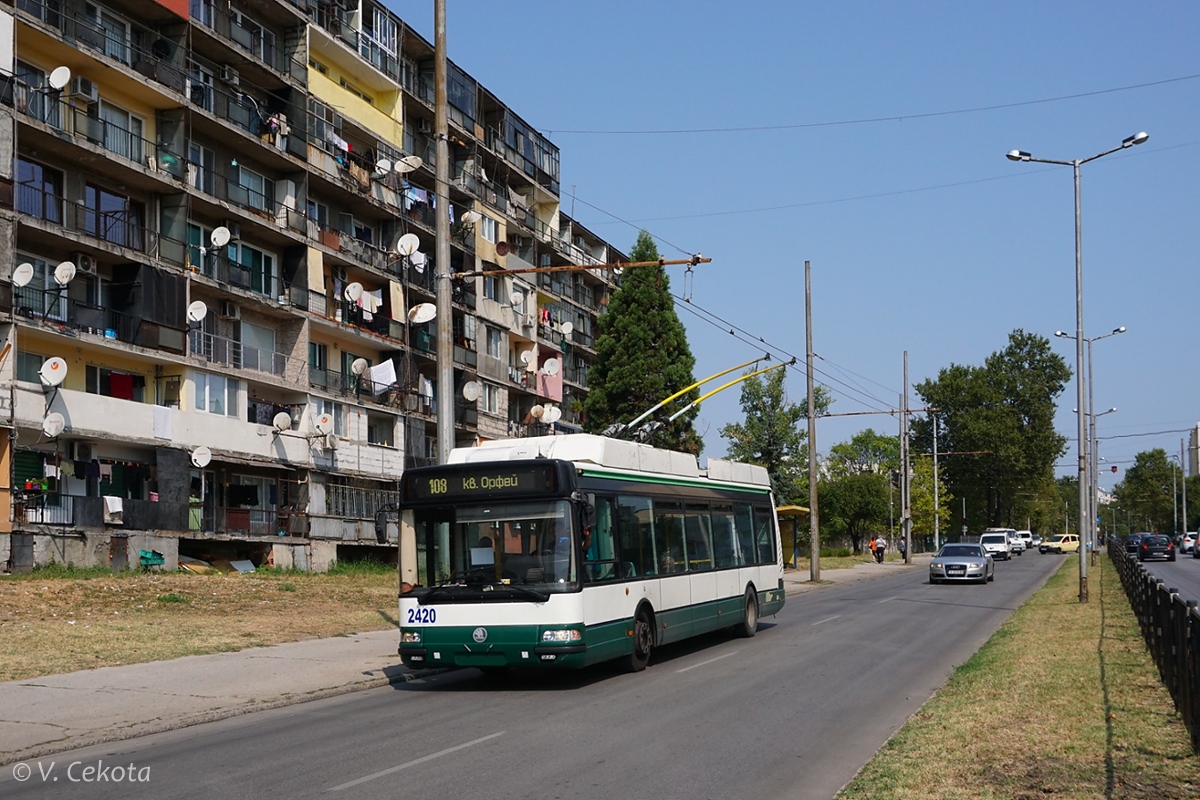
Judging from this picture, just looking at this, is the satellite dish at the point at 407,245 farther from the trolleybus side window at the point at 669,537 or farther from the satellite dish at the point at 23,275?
the trolleybus side window at the point at 669,537

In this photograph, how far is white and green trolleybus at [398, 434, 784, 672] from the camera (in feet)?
48.6

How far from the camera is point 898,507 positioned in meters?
115

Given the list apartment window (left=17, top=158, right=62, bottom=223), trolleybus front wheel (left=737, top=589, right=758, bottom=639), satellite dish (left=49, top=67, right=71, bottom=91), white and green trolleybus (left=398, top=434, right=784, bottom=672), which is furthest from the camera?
apartment window (left=17, top=158, right=62, bottom=223)

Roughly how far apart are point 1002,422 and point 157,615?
100768mm

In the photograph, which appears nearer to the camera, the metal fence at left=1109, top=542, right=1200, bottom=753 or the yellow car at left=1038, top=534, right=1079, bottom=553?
the metal fence at left=1109, top=542, right=1200, bottom=753

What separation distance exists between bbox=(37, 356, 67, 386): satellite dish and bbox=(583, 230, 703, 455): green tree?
30478 millimetres

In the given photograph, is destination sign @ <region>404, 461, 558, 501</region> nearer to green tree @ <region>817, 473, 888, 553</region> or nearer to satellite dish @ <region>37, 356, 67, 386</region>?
satellite dish @ <region>37, 356, 67, 386</region>

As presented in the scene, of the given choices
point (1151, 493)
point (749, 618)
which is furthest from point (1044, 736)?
point (1151, 493)

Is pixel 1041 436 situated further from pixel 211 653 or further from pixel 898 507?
pixel 211 653

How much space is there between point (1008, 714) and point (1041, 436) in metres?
110

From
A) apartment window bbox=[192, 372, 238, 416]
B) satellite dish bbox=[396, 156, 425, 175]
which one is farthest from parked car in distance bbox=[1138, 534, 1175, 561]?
apartment window bbox=[192, 372, 238, 416]

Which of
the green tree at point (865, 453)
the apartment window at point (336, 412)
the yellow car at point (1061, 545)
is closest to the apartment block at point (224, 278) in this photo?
the apartment window at point (336, 412)

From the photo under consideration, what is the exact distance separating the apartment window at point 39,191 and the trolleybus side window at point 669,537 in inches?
873

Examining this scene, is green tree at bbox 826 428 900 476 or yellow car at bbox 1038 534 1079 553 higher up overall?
green tree at bbox 826 428 900 476
